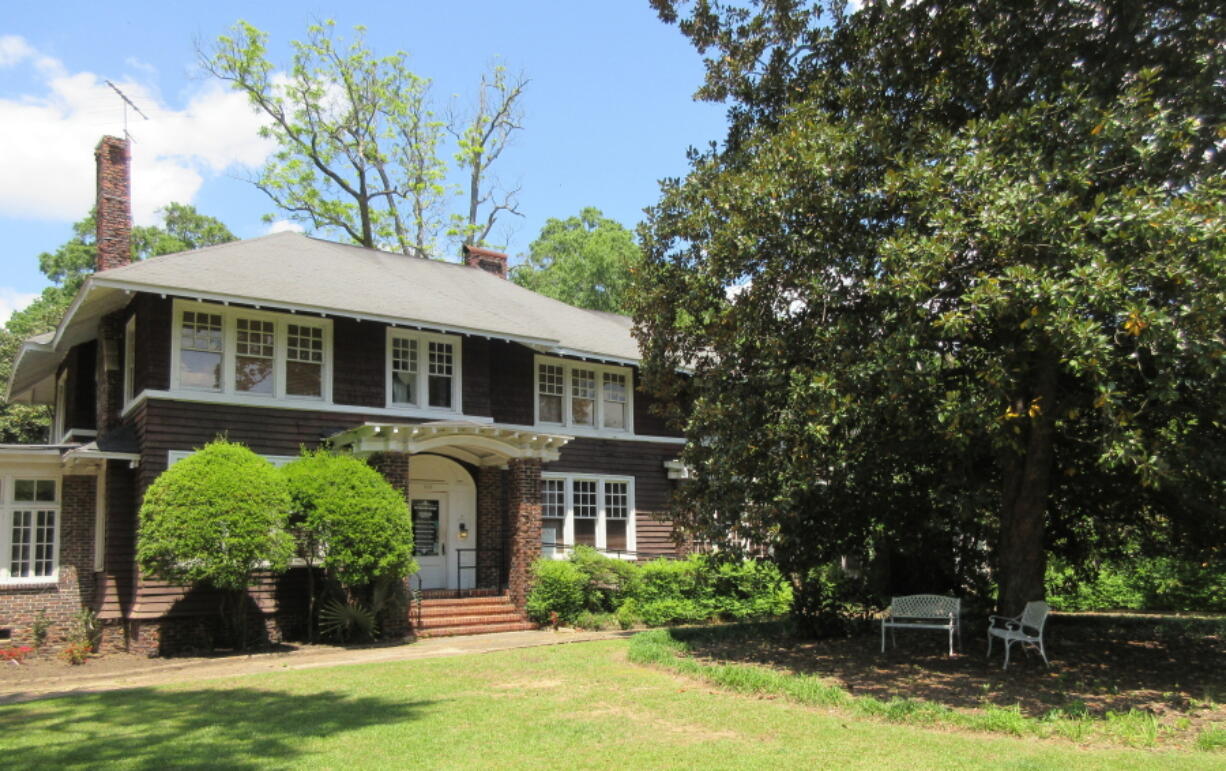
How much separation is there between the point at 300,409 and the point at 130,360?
3.51m

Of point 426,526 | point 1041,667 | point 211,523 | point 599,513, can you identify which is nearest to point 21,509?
point 211,523

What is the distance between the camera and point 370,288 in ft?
60.8

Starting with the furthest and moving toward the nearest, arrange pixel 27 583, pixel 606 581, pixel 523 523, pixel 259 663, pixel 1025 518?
1. pixel 606 581
2. pixel 523 523
3. pixel 27 583
4. pixel 259 663
5. pixel 1025 518

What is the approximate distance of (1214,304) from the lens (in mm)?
8352

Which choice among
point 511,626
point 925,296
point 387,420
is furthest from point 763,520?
point 387,420

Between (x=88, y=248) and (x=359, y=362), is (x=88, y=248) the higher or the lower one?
the higher one

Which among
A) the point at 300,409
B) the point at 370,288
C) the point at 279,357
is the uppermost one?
the point at 370,288

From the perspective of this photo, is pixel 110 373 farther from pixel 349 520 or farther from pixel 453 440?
pixel 453 440

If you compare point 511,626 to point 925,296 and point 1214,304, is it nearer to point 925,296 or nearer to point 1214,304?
point 925,296

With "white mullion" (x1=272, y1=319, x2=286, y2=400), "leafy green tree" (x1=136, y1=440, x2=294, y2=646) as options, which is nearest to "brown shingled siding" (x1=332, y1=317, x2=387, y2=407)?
"white mullion" (x1=272, y1=319, x2=286, y2=400)

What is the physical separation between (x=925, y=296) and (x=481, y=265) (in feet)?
57.7

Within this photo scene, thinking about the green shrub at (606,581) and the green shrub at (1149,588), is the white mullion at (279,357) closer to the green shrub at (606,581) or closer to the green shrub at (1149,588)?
the green shrub at (606,581)

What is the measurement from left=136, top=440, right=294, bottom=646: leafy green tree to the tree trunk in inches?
421

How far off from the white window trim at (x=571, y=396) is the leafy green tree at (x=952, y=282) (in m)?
6.24
